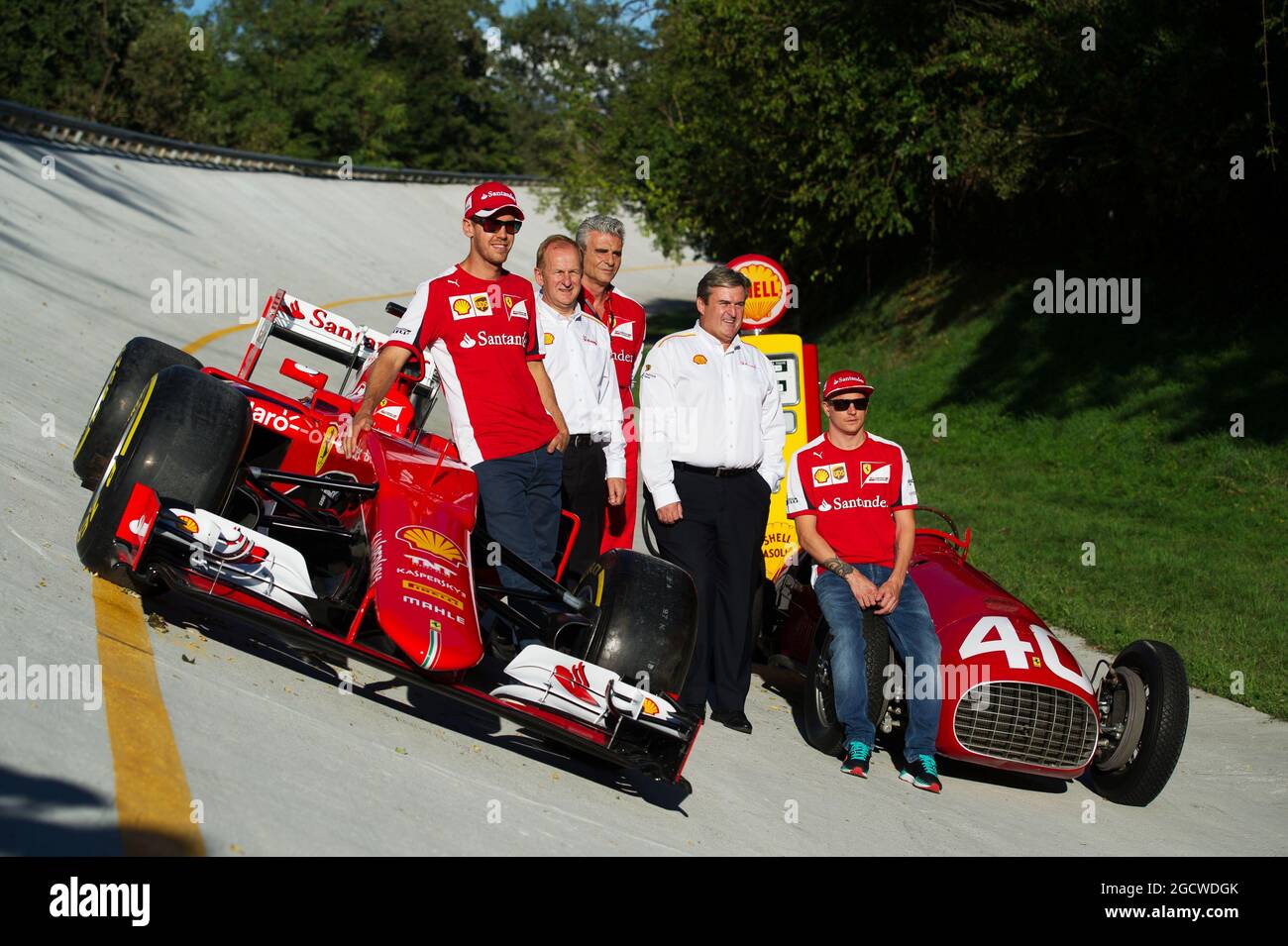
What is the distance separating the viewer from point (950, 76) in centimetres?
2452

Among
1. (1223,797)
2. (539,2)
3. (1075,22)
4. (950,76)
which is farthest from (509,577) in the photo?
(539,2)

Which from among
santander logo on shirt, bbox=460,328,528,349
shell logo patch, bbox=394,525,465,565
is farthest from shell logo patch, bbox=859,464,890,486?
shell logo patch, bbox=394,525,465,565

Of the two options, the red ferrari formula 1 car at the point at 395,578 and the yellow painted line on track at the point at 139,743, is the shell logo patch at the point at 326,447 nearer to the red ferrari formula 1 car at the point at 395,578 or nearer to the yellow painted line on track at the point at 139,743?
the red ferrari formula 1 car at the point at 395,578

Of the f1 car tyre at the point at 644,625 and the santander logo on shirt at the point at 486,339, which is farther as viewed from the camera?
the santander logo on shirt at the point at 486,339

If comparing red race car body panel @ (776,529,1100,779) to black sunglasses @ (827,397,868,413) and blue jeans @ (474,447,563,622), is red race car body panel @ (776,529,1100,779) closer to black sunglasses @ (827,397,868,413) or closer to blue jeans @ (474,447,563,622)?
black sunglasses @ (827,397,868,413)

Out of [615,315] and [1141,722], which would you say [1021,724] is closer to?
[1141,722]

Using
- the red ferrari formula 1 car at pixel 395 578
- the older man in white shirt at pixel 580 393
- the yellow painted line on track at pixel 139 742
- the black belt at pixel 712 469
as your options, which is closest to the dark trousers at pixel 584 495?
the older man in white shirt at pixel 580 393

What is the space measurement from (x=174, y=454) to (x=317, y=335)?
3476 mm

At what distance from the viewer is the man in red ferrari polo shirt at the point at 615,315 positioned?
8.04 meters

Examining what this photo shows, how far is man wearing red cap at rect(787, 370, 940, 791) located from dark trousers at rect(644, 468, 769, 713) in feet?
1.15

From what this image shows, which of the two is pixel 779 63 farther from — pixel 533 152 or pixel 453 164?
pixel 533 152

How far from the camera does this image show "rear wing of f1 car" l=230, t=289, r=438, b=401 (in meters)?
9.19

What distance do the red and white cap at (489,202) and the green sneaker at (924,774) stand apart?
10.5ft

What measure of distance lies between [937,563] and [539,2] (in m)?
101
